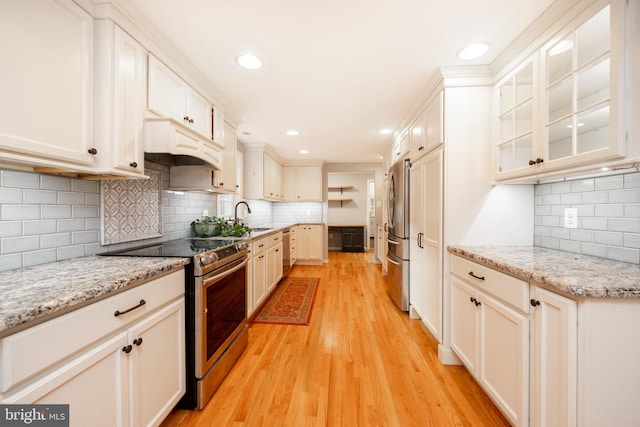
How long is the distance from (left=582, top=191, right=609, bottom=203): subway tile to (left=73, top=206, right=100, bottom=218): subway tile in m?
3.01

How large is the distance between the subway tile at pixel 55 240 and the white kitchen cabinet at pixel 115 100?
42cm

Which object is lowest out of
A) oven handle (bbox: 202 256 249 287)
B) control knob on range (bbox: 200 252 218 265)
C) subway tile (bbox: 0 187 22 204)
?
oven handle (bbox: 202 256 249 287)

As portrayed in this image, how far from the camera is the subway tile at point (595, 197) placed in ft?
4.75

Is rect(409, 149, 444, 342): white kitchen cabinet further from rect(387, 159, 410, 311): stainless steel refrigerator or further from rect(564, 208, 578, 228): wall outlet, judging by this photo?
rect(564, 208, 578, 228): wall outlet

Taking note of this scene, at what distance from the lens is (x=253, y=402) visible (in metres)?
1.61

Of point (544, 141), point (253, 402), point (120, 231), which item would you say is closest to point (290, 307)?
point (253, 402)

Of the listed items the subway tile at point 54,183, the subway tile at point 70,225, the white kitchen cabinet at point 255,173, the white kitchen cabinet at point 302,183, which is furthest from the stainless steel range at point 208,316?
the white kitchen cabinet at point 302,183

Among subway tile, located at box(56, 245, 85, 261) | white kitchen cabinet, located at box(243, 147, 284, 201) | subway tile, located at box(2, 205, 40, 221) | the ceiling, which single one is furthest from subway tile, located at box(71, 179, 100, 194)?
white kitchen cabinet, located at box(243, 147, 284, 201)

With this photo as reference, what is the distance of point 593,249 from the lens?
4.94 ft

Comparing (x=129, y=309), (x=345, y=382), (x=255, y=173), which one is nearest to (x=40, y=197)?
(x=129, y=309)

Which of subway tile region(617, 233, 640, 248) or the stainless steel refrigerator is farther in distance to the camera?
the stainless steel refrigerator

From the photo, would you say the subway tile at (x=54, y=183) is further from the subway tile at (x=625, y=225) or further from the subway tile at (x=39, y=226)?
the subway tile at (x=625, y=225)

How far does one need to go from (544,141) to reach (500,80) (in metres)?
0.68

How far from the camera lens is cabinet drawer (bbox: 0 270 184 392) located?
2.32 ft
